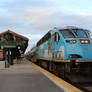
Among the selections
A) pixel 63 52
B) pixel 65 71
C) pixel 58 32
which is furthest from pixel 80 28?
pixel 65 71

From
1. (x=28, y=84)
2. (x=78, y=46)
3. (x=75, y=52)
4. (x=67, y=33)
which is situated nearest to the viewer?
(x=28, y=84)

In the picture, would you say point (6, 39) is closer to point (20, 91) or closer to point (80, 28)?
point (80, 28)

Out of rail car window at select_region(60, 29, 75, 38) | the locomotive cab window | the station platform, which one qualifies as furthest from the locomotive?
the station platform

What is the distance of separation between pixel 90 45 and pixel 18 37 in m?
21.1

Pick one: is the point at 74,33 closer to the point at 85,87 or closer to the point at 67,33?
the point at 67,33

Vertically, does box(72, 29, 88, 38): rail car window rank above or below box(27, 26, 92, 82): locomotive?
above

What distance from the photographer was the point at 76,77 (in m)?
13.0

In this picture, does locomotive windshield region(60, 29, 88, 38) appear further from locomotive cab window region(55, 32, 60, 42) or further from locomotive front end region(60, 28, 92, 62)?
locomotive cab window region(55, 32, 60, 42)

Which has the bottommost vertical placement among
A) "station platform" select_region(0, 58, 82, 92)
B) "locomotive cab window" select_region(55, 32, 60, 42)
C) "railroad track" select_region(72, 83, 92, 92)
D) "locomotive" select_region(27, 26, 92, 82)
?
"railroad track" select_region(72, 83, 92, 92)

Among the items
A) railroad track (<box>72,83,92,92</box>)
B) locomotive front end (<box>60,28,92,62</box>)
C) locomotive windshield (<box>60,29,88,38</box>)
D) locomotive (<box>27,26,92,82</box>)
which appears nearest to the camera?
railroad track (<box>72,83,92,92</box>)

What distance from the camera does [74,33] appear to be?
526 inches

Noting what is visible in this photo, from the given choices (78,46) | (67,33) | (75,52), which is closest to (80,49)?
(78,46)

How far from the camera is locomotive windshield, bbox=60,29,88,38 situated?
13.2 metres

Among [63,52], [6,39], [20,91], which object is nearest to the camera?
[20,91]
